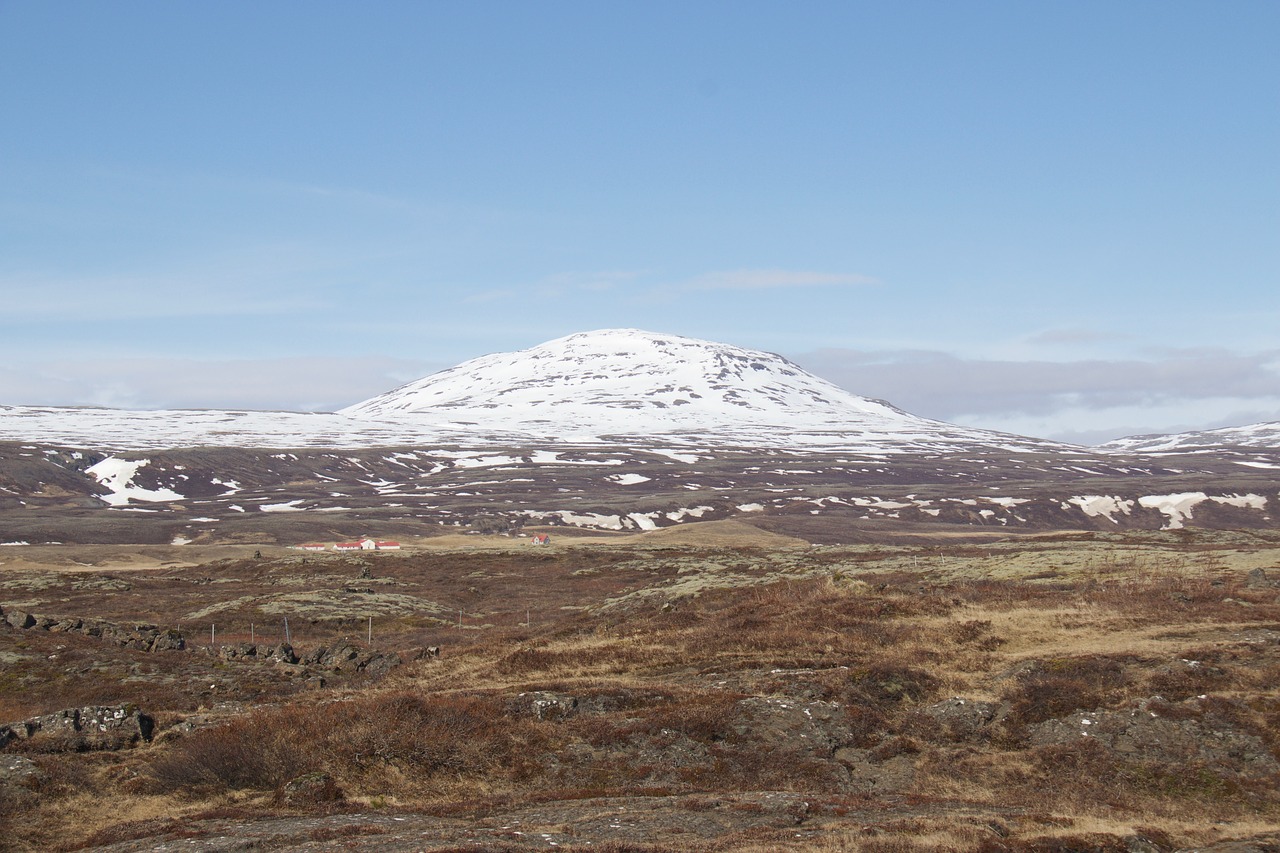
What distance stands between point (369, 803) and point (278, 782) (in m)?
2.90

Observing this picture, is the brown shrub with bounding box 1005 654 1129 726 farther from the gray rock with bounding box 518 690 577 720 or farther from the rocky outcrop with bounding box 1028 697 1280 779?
the gray rock with bounding box 518 690 577 720

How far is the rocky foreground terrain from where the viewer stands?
18.2m

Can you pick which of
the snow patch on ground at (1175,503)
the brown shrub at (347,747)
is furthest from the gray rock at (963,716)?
the snow patch on ground at (1175,503)

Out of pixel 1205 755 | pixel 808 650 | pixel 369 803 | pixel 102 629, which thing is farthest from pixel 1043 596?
pixel 102 629

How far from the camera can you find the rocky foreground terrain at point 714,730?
18.2 metres

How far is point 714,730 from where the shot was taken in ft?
78.0

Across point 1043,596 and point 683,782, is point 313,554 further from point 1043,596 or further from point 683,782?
point 683,782

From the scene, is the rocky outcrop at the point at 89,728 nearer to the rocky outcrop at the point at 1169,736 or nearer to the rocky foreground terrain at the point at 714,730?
the rocky foreground terrain at the point at 714,730

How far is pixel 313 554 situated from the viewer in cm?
10306

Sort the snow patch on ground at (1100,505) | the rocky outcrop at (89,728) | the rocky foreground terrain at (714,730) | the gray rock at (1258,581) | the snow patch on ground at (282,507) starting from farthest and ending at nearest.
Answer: the snow patch on ground at (282,507)
the snow patch on ground at (1100,505)
the gray rock at (1258,581)
the rocky outcrop at (89,728)
the rocky foreground terrain at (714,730)

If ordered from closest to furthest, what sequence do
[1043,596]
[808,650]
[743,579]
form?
1. [808,650]
2. [1043,596]
3. [743,579]

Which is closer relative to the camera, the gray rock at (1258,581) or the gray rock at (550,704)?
the gray rock at (550,704)

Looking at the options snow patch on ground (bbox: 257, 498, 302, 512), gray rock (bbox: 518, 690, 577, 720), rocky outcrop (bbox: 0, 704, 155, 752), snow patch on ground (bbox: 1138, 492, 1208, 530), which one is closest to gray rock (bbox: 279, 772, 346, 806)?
gray rock (bbox: 518, 690, 577, 720)

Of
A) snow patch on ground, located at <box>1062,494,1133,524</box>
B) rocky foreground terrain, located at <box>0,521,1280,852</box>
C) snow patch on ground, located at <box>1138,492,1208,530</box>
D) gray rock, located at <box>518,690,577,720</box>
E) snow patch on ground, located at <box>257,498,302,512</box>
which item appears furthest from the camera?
snow patch on ground, located at <box>257,498,302,512</box>
